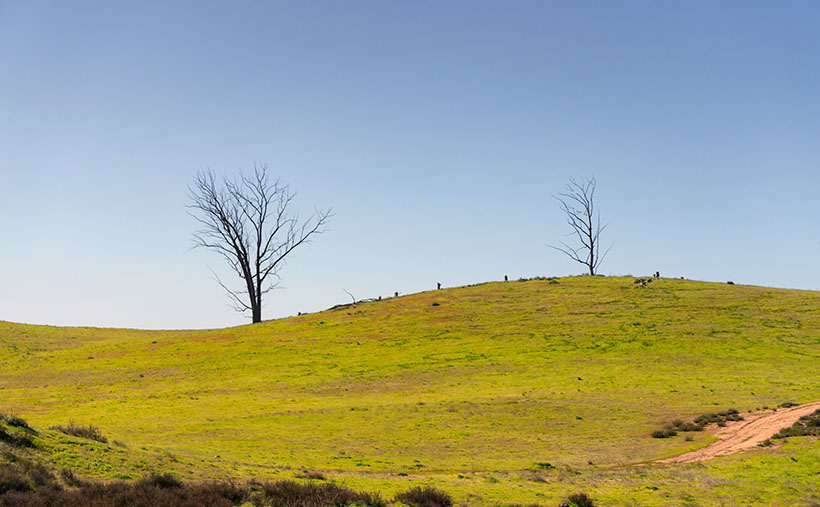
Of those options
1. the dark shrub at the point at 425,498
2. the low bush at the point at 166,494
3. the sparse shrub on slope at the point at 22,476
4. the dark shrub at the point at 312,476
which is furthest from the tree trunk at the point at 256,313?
the dark shrub at the point at 425,498

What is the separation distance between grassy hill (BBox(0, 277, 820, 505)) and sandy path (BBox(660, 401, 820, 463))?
3.37 feet

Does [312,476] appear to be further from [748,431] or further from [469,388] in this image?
[469,388]

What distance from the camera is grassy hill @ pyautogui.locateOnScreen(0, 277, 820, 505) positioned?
2027 cm

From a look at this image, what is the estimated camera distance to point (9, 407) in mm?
36250

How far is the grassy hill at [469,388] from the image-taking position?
20.3 meters

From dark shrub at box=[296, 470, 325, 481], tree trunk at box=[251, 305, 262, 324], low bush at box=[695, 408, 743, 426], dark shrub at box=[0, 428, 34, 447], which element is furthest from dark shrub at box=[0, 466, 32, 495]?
tree trunk at box=[251, 305, 262, 324]

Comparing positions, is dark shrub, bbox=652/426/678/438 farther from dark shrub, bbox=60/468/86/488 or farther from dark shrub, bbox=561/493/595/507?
dark shrub, bbox=60/468/86/488

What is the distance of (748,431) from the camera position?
26562 mm

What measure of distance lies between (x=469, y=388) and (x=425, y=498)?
2386cm

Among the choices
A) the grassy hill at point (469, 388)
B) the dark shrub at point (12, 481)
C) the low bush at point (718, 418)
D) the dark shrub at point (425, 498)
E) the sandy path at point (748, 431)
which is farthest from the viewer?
the low bush at point (718, 418)

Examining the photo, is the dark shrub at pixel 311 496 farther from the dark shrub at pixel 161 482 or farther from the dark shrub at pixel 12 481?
the dark shrub at pixel 12 481

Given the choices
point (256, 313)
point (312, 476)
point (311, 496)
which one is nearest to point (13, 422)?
point (312, 476)

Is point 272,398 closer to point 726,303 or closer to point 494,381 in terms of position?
point 494,381

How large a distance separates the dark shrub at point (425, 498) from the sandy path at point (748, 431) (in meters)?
12.1
